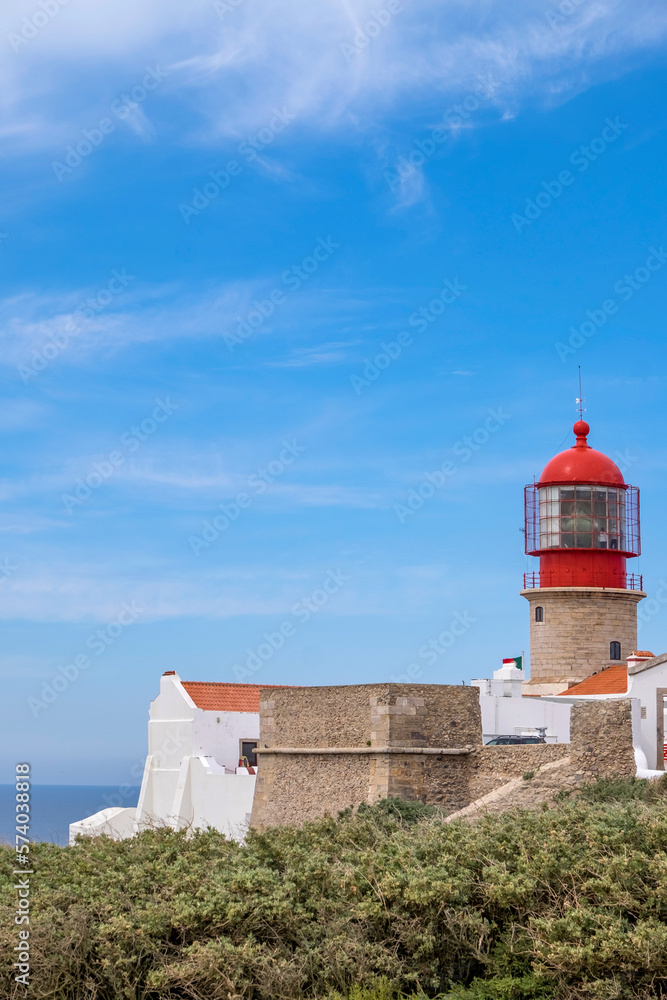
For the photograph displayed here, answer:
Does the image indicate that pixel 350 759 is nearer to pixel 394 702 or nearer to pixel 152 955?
pixel 394 702

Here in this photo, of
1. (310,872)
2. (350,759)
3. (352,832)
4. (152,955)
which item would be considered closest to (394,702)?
(350,759)

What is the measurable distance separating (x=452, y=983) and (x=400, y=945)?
1.92 ft

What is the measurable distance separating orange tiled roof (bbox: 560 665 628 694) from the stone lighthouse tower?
77cm

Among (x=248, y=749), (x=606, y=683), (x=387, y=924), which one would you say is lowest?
(x=387, y=924)

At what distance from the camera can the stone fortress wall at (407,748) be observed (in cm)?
1736

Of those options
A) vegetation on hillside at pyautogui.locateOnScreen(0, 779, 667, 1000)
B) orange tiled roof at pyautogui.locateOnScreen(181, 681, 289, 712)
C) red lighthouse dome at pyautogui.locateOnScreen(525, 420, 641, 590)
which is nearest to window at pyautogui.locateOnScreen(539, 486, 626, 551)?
red lighthouse dome at pyautogui.locateOnScreen(525, 420, 641, 590)

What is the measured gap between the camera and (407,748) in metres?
18.4

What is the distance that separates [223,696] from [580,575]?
28.4 ft

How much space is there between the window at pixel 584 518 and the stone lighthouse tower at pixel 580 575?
0.02 meters

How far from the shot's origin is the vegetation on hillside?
9.82 metres

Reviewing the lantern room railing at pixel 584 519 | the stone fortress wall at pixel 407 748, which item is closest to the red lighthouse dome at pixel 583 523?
the lantern room railing at pixel 584 519

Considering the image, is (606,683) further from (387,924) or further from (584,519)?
(387,924)

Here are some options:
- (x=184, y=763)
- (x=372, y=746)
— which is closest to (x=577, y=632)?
(x=184, y=763)

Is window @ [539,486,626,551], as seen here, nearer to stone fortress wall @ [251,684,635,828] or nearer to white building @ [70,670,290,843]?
white building @ [70,670,290,843]
